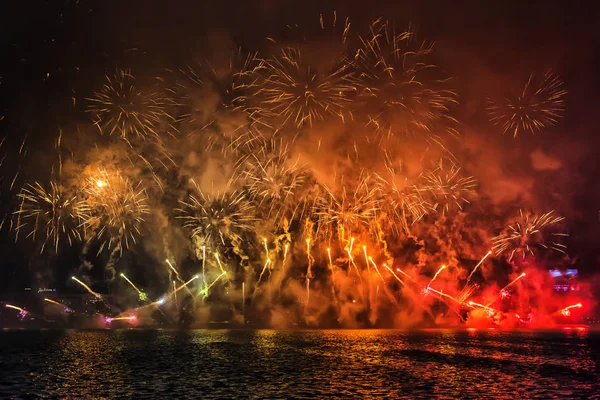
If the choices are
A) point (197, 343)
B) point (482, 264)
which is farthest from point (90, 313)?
point (482, 264)

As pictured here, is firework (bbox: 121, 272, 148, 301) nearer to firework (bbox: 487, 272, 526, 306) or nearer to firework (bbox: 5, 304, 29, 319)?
firework (bbox: 5, 304, 29, 319)

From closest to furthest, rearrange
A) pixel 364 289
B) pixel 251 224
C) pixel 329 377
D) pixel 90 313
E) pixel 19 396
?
pixel 19 396
pixel 329 377
pixel 251 224
pixel 364 289
pixel 90 313

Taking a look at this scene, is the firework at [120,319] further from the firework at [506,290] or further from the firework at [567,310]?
the firework at [567,310]

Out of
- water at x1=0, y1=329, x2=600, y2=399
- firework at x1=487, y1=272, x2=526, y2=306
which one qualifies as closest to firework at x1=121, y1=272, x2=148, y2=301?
water at x1=0, y1=329, x2=600, y2=399

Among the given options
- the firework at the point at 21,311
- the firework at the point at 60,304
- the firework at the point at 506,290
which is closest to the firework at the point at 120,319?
the firework at the point at 60,304

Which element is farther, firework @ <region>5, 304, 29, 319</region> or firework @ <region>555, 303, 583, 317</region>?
firework @ <region>5, 304, 29, 319</region>

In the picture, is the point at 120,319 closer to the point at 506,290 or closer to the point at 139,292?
the point at 139,292

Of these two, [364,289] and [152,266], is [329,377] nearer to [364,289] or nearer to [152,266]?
[364,289]

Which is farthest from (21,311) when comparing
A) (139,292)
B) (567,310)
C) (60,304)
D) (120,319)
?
(567,310)
